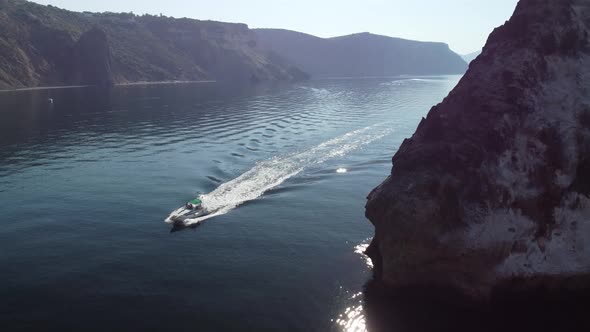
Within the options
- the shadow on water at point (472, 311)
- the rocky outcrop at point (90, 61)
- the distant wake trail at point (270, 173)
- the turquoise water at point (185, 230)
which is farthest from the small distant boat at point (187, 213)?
the rocky outcrop at point (90, 61)

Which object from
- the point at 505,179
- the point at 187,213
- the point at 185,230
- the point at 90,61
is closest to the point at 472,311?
the point at 505,179

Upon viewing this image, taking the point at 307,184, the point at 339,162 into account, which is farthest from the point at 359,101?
the point at 307,184

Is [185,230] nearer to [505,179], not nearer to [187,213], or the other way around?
[187,213]

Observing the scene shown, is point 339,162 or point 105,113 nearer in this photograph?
point 339,162

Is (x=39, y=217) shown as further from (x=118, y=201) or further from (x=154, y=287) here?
(x=154, y=287)

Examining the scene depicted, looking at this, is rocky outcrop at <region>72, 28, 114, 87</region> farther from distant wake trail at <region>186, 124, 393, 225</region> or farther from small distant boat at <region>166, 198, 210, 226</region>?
small distant boat at <region>166, 198, 210, 226</region>
